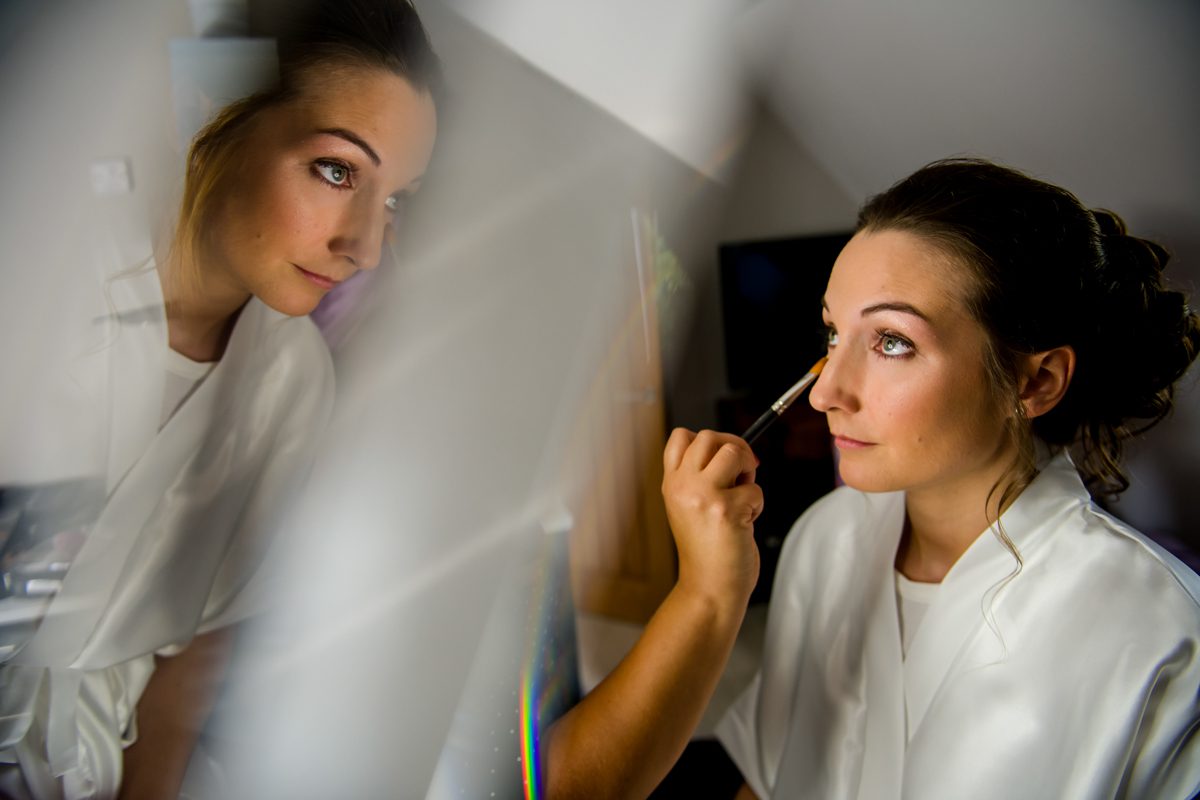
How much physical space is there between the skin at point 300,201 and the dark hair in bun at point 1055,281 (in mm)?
364

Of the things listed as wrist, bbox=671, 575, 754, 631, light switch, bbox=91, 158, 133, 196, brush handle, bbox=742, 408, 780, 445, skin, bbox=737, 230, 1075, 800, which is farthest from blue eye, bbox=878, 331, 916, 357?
light switch, bbox=91, 158, 133, 196

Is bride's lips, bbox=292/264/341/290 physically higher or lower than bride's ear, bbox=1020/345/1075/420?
lower

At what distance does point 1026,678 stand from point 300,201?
0.58m

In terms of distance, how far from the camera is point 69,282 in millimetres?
369

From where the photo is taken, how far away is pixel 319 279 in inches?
18.4

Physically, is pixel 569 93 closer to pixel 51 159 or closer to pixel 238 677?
pixel 51 159

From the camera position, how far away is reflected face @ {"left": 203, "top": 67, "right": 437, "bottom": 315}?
0.42 metres

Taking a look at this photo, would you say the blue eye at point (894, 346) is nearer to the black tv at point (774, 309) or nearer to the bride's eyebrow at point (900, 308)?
the bride's eyebrow at point (900, 308)

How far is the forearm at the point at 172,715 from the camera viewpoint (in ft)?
1.44

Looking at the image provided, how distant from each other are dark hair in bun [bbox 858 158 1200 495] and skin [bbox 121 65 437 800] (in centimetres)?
37

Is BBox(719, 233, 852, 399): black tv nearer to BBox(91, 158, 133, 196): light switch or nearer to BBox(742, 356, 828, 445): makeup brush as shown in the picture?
BBox(742, 356, 828, 445): makeup brush

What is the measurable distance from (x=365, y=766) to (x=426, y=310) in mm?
349

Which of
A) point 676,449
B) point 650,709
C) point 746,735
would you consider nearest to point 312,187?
point 676,449

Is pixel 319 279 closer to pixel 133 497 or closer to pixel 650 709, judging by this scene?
pixel 133 497
